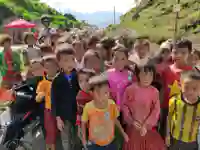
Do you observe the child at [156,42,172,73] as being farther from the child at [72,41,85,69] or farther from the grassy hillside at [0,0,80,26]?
the grassy hillside at [0,0,80,26]

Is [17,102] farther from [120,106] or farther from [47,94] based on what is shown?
[120,106]

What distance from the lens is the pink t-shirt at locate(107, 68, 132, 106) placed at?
11.1 feet

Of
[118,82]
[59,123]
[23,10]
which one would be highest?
[23,10]

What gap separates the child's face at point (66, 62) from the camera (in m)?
3.25

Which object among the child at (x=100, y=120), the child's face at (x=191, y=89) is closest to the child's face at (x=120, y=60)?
the child at (x=100, y=120)

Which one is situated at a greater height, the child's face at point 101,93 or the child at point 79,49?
the child at point 79,49

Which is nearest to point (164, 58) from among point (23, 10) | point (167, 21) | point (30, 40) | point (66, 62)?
point (66, 62)

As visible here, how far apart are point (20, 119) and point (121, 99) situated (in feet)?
4.55

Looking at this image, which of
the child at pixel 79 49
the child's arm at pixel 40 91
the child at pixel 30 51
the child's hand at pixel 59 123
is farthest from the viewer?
the child at pixel 30 51

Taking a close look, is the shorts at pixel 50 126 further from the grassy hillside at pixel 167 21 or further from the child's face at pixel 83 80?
the grassy hillside at pixel 167 21

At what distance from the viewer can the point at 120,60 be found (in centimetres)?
341

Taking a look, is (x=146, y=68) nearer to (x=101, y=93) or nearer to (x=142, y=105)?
(x=142, y=105)

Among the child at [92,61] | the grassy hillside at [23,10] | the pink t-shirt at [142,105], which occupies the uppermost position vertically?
the grassy hillside at [23,10]

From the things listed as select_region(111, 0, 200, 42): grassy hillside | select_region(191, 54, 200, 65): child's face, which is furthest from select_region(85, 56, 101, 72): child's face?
select_region(111, 0, 200, 42): grassy hillside
